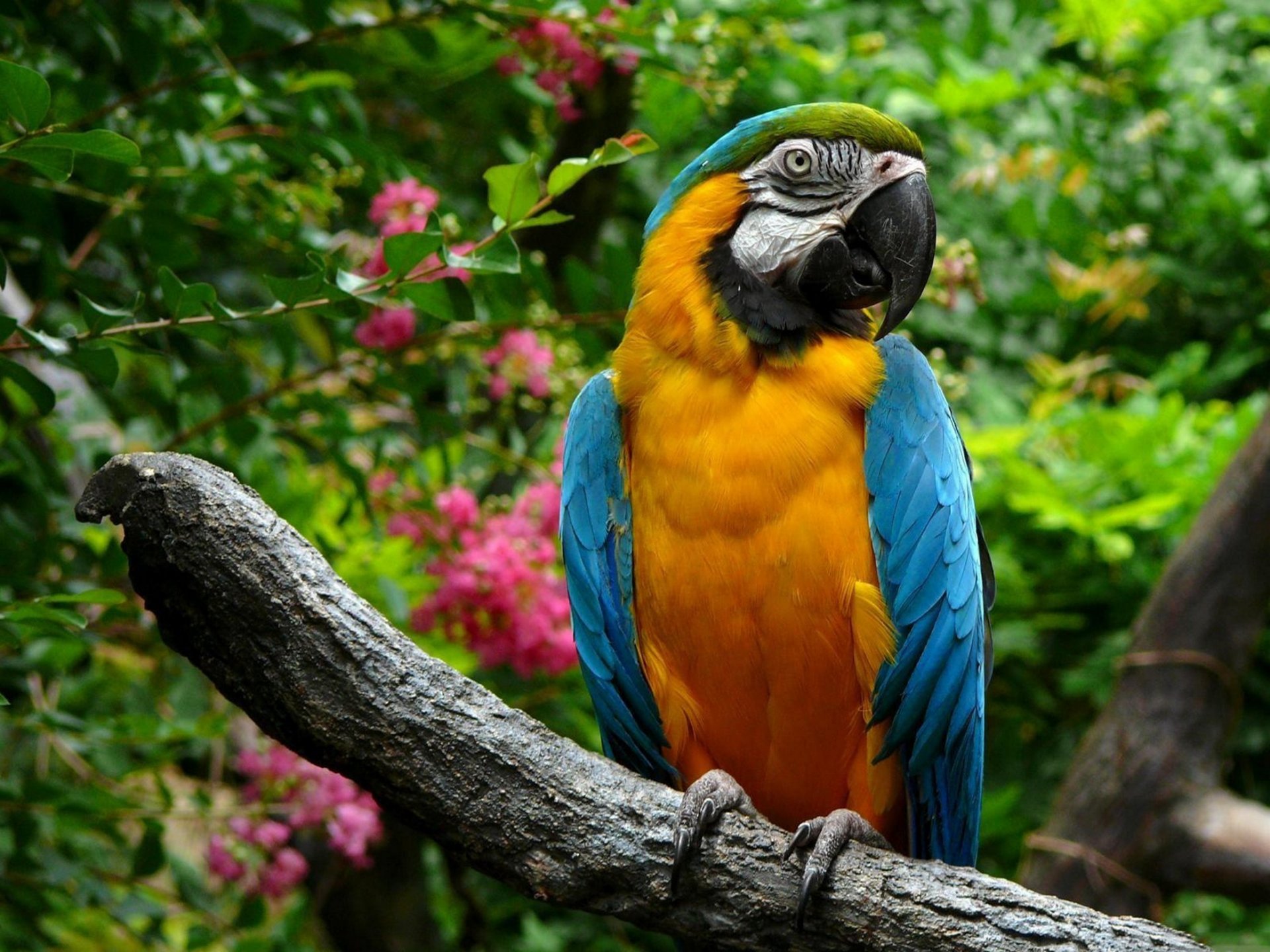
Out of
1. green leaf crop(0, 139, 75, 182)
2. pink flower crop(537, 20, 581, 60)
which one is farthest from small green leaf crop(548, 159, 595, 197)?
pink flower crop(537, 20, 581, 60)

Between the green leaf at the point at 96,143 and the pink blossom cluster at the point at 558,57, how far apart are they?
3.14ft

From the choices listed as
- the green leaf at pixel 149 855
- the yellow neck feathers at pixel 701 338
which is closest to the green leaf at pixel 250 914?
the green leaf at pixel 149 855

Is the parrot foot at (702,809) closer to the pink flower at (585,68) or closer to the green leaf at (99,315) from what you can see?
the green leaf at (99,315)

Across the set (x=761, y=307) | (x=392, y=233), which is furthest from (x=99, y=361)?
(x=761, y=307)

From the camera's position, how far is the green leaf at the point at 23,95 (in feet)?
4.64

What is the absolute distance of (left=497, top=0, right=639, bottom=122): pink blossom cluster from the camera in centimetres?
239

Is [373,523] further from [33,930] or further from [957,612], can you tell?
[957,612]

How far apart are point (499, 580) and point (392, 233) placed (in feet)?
2.41

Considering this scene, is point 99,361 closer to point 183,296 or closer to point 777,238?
point 183,296

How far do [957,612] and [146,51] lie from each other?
172 cm

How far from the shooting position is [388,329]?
7.96ft

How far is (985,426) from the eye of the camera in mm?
4105

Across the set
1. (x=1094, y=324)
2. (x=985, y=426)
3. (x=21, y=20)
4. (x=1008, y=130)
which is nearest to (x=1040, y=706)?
(x=985, y=426)

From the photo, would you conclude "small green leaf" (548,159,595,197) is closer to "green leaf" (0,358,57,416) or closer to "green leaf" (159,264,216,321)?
"green leaf" (159,264,216,321)
